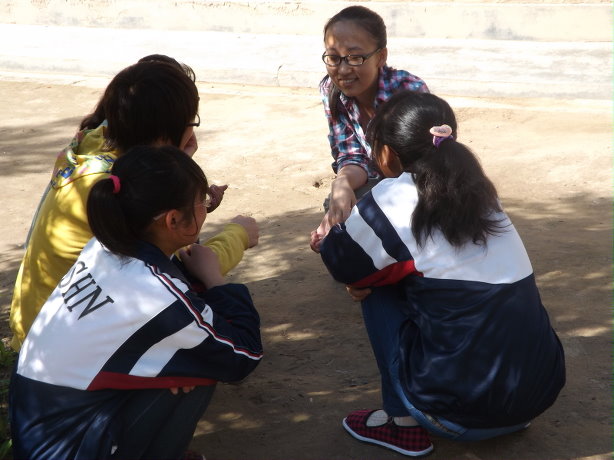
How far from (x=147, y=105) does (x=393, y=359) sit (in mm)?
1295

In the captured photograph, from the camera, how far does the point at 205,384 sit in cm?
275

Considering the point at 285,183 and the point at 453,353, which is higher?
the point at 453,353

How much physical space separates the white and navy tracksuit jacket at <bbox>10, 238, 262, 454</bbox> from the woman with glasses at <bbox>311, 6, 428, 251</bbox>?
4.50ft

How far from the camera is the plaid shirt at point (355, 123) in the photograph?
166 inches

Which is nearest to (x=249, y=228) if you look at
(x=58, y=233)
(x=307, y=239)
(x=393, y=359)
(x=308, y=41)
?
(x=58, y=233)

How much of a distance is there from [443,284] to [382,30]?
5.96 ft

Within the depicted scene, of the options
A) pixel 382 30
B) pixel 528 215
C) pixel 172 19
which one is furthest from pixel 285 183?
pixel 172 19

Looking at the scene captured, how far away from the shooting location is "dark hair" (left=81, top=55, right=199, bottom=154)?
320 cm

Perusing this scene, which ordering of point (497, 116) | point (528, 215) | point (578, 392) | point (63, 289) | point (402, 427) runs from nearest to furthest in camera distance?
point (63, 289) → point (402, 427) → point (578, 392) → point (528, 215) → point (497, 116)

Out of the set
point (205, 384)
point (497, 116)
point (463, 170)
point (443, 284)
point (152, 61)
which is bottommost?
point (497, 116)

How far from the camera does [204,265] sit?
313 centimetres

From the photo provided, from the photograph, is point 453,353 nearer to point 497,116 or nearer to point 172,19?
point 497,116

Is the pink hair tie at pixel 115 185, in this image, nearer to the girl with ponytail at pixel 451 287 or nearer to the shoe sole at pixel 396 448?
the girl with ponytail at pixel 451 287

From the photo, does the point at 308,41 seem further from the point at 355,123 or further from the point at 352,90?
the point at 352,90
